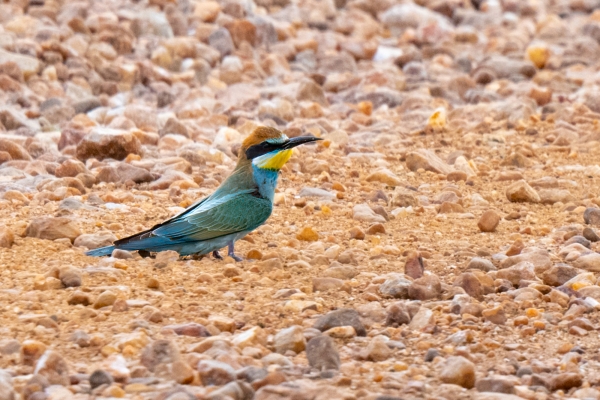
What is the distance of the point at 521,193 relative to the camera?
6.21 metres

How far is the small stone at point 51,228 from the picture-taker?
16.5 feet

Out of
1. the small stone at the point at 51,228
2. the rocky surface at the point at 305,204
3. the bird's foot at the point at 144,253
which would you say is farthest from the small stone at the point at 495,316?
the small stone at the point at 51,228

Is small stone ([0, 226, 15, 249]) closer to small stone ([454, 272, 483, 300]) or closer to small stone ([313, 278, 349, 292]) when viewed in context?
small stone ([313, 278, 349, 292])

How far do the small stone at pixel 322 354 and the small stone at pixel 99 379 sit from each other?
693 millimetres

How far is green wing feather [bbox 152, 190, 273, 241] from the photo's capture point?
498cm

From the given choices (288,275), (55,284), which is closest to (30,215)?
(55,284)

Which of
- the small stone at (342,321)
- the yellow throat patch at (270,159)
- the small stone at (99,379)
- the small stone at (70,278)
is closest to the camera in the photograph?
the small stone at (99,379)

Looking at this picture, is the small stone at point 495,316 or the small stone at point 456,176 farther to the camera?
the small stone at point 456,176

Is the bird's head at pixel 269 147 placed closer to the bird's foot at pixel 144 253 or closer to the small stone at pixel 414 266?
the bird's foot at pixel 144 253

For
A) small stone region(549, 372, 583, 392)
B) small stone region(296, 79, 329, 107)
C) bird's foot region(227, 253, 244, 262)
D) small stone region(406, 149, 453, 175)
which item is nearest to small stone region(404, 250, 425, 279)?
bird's foot region(227, 253, 244, 262)

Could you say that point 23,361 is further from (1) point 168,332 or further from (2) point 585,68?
(2) point 585,68

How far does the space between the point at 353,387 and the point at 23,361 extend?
112 cm

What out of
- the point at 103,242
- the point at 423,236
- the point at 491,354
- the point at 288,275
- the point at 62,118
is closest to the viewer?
the point at 491,354

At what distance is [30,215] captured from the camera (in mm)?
5543
